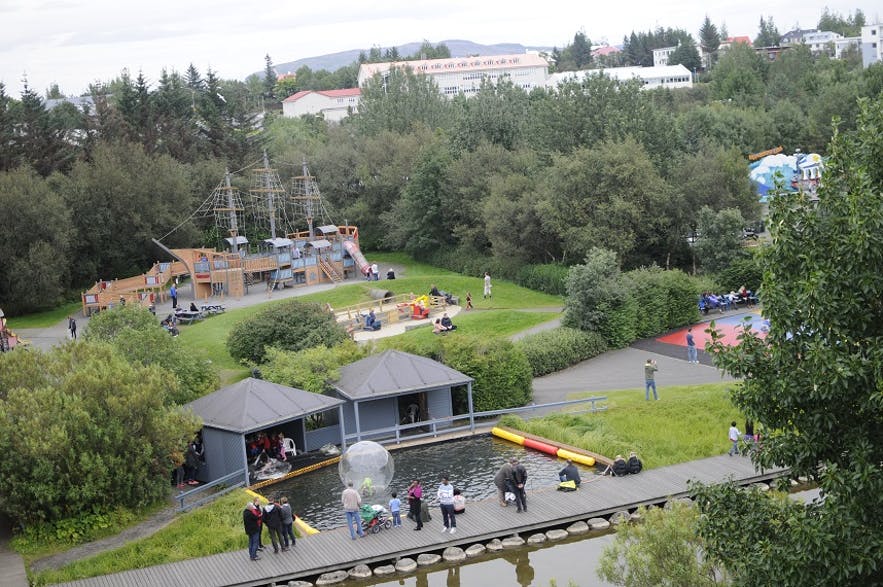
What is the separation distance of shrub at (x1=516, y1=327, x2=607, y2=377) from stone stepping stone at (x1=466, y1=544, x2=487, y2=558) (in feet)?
49.1

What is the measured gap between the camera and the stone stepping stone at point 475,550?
75.6 feet

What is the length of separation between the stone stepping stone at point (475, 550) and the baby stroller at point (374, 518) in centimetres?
214

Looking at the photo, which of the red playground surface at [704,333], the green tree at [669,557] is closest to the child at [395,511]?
the green tree at [669,557]

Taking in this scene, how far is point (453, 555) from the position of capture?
22906 mm

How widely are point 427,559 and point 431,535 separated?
2.91 feet

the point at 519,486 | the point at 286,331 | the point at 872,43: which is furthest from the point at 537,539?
the point at 872,43

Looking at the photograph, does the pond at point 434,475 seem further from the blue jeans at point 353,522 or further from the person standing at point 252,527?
the person standing at point 252,527

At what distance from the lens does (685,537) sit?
16141 millimetres

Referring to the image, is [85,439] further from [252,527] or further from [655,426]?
[655,426]

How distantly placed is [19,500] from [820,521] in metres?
19.3

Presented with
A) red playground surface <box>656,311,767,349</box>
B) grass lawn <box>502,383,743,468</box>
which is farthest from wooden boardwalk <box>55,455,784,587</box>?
red playground surface <box>656,311,767,349</box>

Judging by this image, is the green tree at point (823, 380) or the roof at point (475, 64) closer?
the green tree at point (823, 380)

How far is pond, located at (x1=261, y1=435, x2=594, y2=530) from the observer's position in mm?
26391

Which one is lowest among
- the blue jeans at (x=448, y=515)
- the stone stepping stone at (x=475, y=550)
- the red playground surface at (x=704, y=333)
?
the red playground surface at (x=704, y=333)
